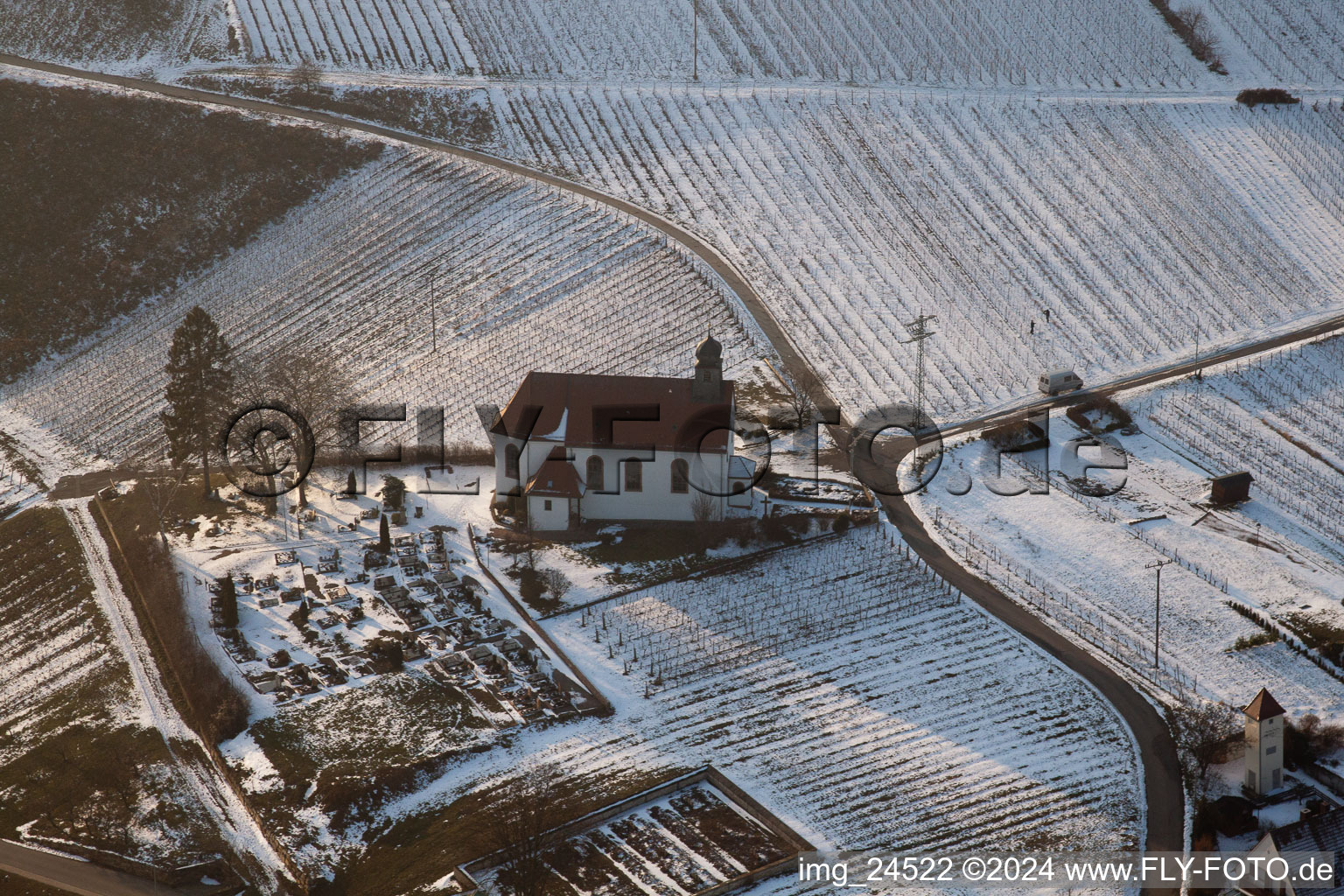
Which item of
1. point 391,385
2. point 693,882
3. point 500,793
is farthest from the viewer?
point 391,385

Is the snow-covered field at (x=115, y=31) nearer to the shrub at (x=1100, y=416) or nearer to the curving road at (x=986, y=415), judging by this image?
the curving road at (x=986, y=415)

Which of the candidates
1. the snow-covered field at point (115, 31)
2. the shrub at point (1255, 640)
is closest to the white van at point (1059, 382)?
the shrub at point (1255, 640)

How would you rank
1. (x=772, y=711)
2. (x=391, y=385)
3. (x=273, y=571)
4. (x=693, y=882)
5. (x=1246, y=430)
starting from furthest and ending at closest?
(x=391, y=385), (x=1246, y=430), (x=273, y=571), (x=772, y=711), (x=693, y=882)

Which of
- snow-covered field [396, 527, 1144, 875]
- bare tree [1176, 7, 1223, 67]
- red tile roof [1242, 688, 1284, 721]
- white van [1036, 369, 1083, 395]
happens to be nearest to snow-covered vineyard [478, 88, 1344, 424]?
white van [1036, 369, 1083, 395]

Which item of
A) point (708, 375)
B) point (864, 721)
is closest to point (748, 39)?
point (708, 375)

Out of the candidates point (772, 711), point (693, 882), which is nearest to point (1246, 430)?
point (772, 711)

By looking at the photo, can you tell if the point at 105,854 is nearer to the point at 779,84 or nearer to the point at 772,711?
the point at 772,711
